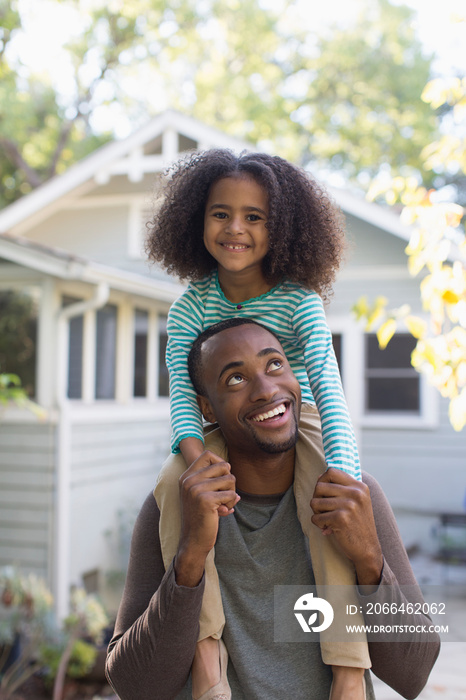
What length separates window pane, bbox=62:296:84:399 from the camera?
277 inches

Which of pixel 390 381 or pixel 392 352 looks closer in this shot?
pixel 390 381

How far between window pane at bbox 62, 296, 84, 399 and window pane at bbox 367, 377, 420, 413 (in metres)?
4.33

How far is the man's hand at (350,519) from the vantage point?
1404 mm

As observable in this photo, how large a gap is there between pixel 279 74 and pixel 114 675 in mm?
22095

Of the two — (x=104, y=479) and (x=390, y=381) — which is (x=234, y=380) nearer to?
(x=104, y=479)

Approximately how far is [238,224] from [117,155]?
25.7ft

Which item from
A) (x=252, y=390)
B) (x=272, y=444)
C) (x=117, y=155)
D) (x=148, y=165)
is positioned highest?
(x=117, y=155)

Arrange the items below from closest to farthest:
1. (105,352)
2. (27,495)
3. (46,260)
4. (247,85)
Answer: (46,260) → (27,495) → (105,352) → (247,85)

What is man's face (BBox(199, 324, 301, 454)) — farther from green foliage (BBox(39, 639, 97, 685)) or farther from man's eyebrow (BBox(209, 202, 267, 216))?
green foliage (BBox(39, 639, 97, 685))

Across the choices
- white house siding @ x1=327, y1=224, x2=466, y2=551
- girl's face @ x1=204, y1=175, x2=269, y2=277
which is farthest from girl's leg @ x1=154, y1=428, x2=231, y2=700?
white house siding @ x1=327, y1=224, x2=466, y2=551

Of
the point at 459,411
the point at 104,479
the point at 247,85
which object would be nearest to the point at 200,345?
the point at 459,411

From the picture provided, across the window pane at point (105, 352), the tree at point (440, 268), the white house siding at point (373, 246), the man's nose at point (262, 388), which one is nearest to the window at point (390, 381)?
the white house siding at point (373, 246)

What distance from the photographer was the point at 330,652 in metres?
1.47

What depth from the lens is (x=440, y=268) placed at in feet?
8.20
